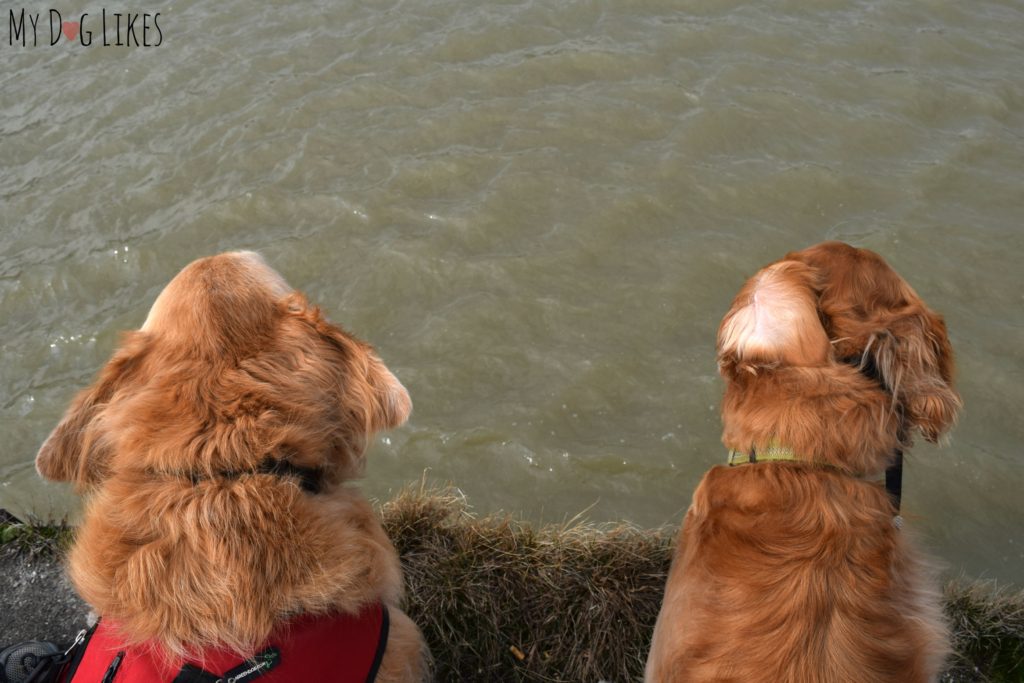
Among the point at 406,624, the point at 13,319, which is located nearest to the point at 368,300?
the point at 13,319

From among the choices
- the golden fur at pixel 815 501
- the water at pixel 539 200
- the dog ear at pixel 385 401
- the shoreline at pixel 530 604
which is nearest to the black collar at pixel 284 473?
the dog ear at pixel 385 401

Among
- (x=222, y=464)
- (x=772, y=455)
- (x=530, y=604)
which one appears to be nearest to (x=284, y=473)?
(x=222, y=464)

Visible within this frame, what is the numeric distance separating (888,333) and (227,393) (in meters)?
2.24

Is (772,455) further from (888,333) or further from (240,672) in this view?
(240,672)

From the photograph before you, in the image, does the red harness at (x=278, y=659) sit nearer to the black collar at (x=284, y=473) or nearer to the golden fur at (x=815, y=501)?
the black collar at (x=284, y=473)

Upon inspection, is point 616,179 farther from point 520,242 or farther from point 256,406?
point 256,406

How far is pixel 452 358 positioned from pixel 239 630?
320cm

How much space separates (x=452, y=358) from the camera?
5.46 meters

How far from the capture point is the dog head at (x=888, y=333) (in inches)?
117

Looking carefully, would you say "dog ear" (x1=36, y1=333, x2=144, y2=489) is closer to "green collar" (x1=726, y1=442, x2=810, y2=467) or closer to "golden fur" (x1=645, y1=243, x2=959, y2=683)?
"golden fur" (x1=645, y1=243, x2=959, y2=683)

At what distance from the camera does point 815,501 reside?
2861 mm

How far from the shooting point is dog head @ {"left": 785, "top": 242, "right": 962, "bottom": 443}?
2.98m

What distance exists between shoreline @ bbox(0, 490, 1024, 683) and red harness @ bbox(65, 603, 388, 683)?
48.3 inches

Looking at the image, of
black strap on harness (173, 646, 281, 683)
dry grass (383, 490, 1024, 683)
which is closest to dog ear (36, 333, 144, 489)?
black strap on harness (173, 646, 281, 683)
